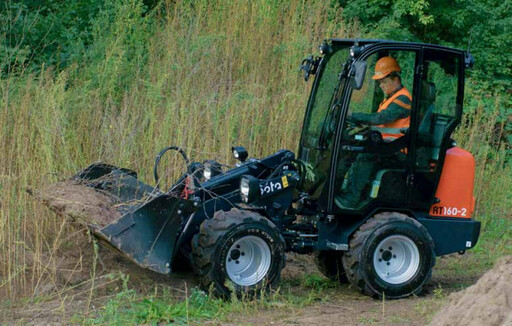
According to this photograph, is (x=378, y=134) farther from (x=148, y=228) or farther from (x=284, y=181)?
(x=148, y=228)

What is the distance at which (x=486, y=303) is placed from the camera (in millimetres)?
5562

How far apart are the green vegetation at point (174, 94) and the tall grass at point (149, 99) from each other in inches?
0.8

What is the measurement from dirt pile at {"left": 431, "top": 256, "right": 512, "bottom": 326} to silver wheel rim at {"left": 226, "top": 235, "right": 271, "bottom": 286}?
182 centimetres

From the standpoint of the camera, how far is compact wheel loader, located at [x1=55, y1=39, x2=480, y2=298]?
24.3 ft

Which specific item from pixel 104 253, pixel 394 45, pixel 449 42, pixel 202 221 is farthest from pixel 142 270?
pixel 449 42

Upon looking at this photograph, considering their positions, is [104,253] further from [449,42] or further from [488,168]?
[449,42]

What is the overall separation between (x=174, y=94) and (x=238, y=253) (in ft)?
13.3

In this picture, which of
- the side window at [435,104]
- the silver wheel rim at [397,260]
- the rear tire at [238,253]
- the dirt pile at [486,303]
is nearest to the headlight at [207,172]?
the rear tire at [238,253]

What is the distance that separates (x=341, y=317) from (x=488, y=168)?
623 centimetres

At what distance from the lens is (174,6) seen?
1323 cm

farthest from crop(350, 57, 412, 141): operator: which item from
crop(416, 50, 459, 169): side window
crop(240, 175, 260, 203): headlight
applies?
crop(240, 175, 260, 203): headlight

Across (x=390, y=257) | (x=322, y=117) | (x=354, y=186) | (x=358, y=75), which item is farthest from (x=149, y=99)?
(x=390, y=257)

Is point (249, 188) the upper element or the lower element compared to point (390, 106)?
lower

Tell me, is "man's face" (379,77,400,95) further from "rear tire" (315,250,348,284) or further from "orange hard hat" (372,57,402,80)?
"rear tire" (315,250,348,284)
